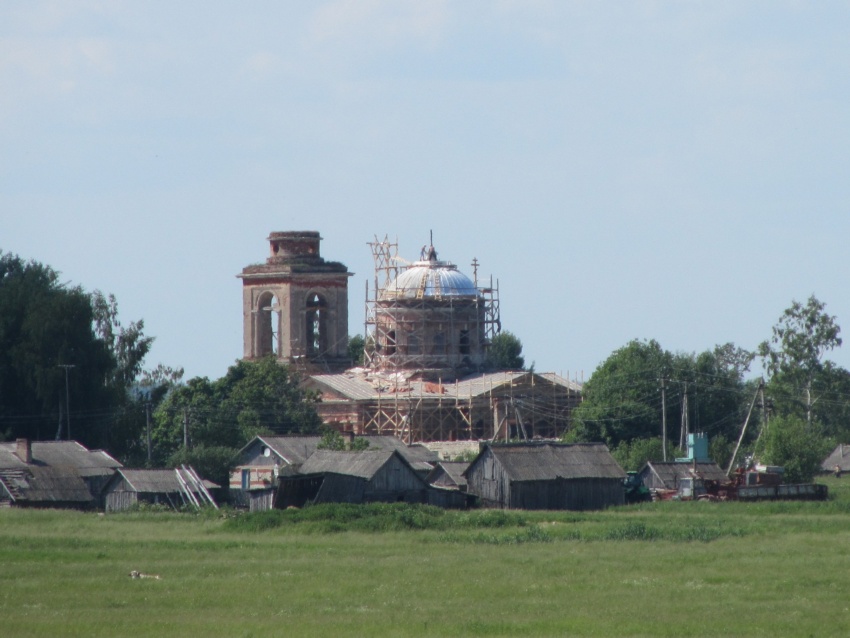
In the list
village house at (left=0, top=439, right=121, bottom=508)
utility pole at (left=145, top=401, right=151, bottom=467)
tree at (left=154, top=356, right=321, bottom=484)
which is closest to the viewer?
village house at (left=0, top=439, right=121, bottom=508)

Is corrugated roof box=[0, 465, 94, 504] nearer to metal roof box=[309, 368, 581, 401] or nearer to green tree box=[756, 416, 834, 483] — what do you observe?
metal roof box=[309, 368, 581, 401]

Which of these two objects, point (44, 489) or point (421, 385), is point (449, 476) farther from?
point (421, 385)

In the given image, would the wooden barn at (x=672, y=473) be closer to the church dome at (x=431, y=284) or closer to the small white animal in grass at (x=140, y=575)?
the church dome at (x=431, y=284)

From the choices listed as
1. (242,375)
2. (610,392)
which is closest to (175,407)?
(242,375)

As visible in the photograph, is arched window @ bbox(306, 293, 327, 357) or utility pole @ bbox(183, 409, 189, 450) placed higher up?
arched window @ bbox(306, 293, 327, 357)

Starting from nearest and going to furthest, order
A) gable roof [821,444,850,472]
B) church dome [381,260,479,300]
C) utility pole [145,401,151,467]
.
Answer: utility pole [145,401,151,467]
gable roof [821,444,850,472]
church dome [381,260,479,300]

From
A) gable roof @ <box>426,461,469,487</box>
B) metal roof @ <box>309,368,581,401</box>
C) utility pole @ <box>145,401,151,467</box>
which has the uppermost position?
metal roof @ <box>309,368,581,401</box>

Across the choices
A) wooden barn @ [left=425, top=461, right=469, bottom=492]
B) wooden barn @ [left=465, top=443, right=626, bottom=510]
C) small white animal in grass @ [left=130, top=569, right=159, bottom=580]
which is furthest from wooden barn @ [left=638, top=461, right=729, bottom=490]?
small white animal in grass @ [left=130, top=569, right=159, bottom=580]

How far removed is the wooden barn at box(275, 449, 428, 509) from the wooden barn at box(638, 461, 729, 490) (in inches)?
446

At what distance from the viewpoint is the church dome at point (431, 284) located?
90688 mm

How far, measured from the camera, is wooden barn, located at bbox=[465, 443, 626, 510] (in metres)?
58.6

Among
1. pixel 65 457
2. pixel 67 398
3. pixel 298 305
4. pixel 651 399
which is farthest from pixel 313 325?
pixel 65 457

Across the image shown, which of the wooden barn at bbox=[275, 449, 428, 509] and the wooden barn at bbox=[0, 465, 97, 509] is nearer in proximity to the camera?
the wooden barn at bbox=[275, 449, 428, 509]

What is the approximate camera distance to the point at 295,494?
56.6 metres
